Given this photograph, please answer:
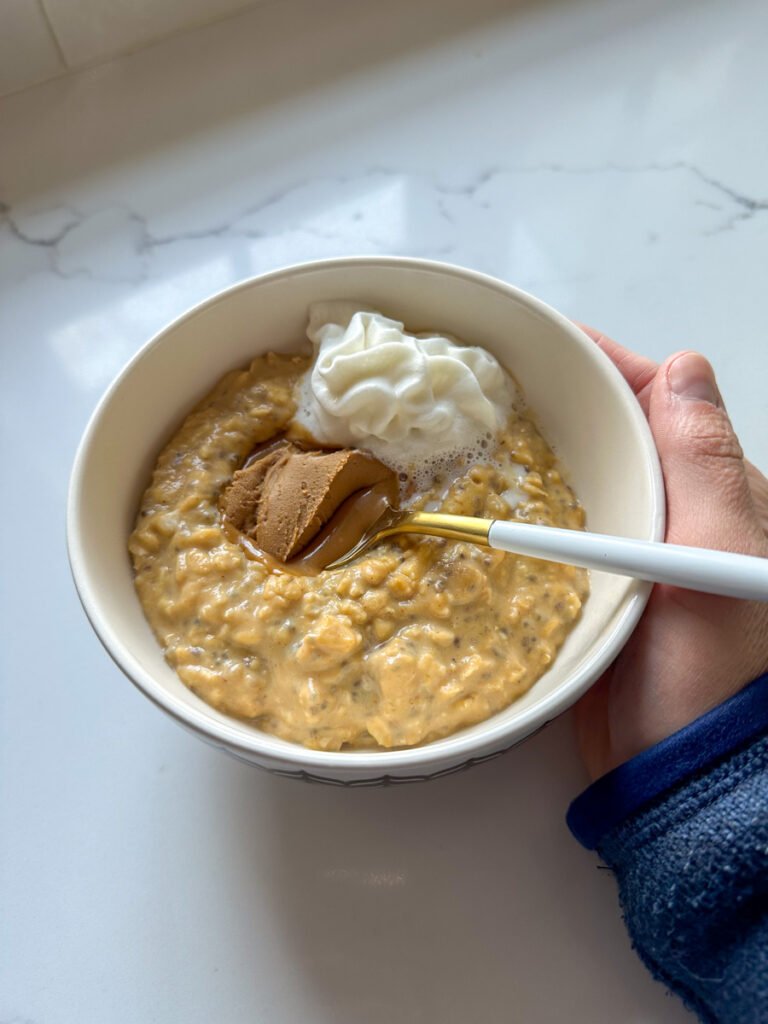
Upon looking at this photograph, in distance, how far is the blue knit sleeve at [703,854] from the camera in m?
0.96

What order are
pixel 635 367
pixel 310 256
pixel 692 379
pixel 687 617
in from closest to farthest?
pixel 687 617 → pixel 692 379 → pixel 635 367 → pixel 310 256

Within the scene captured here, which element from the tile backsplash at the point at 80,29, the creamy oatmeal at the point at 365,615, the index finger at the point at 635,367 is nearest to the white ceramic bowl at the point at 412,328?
the creamy oatmeal at the point at 365,615

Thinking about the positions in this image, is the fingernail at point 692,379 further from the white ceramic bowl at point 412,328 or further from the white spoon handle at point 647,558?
the white spoon handle at point 647,558

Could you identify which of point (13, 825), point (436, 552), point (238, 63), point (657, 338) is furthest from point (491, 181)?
point (13, 825)

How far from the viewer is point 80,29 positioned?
5.85ft

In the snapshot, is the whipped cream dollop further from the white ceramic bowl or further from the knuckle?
the knuckle

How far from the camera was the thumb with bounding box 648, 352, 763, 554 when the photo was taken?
3.61 feet

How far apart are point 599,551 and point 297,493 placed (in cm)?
42

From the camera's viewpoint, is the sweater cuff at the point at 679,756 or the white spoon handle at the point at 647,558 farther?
the sweater cuff at the point at 679,756

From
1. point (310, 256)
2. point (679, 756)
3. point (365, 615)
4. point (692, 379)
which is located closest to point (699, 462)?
point (692, 379)

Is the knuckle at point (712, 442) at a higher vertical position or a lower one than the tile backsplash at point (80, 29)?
lower

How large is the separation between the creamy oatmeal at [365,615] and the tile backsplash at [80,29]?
1071mm

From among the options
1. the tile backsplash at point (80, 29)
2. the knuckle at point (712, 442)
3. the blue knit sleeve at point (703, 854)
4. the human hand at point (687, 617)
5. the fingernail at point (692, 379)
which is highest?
the tile backsplash at point (80, 29)

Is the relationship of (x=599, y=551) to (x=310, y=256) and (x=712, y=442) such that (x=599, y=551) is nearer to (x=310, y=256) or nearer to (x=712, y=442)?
(x=712, y=442)
